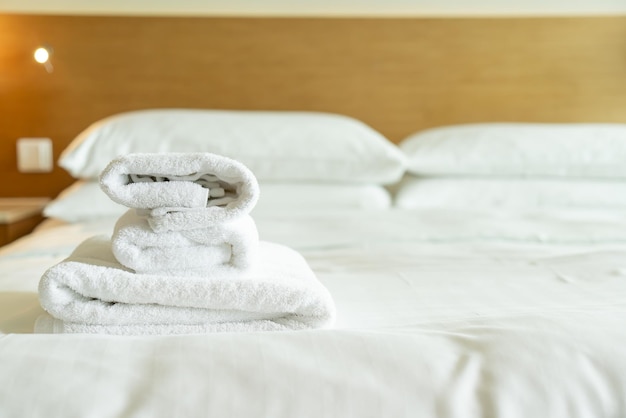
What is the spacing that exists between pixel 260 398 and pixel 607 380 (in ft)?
1.08

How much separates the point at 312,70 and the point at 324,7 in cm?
22

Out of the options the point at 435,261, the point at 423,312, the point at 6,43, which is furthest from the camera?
the point at 6,43

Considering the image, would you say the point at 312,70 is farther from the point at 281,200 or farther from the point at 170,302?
the point at 170,302

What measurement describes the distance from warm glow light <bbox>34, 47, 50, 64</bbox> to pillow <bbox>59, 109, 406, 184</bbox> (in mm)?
451

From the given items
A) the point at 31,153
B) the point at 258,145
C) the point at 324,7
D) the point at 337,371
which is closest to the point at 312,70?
the point at 324,7

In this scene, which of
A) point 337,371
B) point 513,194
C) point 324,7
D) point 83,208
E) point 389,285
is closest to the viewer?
point 337,371

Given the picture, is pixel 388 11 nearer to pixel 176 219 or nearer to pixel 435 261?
pixel 435 261

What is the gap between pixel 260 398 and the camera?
2.14 feet

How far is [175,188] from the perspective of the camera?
2.81 feet

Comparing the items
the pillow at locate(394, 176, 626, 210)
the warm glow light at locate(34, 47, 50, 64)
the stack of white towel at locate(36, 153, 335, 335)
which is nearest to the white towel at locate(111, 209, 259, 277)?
the stack of white towel at locate(36, 153, 335, 335)

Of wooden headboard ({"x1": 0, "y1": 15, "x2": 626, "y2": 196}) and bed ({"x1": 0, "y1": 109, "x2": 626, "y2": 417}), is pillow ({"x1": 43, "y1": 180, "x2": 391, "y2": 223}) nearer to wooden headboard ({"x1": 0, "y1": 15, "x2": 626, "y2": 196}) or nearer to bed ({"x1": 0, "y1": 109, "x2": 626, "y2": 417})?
bed ({"x1": 0, "y1": 109, "x2": 626, "y2": 417})

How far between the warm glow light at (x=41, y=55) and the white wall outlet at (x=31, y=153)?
26 cm

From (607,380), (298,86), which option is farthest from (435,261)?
(298,86)

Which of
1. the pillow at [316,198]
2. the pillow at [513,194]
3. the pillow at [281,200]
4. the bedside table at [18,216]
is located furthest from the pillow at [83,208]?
the pillow at [513,194]
